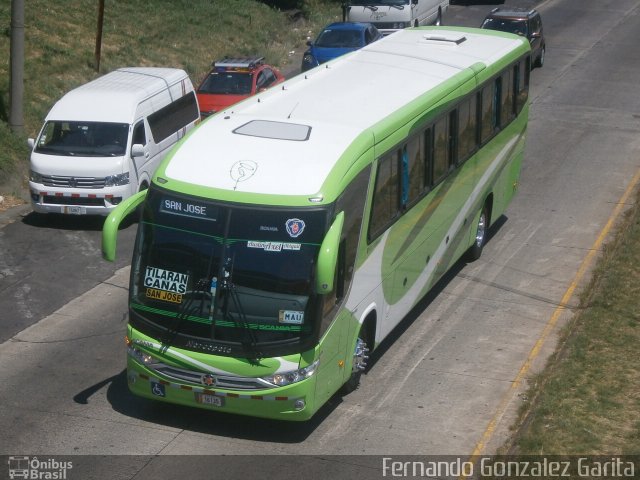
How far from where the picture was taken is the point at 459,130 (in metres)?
16.4

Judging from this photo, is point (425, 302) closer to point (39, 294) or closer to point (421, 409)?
point (421, 409)

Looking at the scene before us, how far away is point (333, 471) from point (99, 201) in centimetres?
1034

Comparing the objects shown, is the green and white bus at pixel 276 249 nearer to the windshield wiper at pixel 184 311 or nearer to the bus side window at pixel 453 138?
the windshield wiper at pixel 184 311

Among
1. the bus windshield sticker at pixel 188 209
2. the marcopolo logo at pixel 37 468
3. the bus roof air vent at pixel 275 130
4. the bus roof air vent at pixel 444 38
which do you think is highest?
the bus roof air vent at pixel 444 38

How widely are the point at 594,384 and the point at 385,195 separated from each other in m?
3.43

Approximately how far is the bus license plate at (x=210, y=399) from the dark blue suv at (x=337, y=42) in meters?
21.0

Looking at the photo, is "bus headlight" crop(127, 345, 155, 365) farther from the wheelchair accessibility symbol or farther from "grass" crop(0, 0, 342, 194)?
"grass" crop(0, 0, 342, 194)

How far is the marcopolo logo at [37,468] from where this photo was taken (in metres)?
11.2

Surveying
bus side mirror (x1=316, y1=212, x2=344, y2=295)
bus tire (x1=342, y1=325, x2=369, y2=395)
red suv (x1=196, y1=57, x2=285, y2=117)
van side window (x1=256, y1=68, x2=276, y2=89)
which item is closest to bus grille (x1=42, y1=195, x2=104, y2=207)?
red suv (x1=196, y1=57, x2=285, y2=117)

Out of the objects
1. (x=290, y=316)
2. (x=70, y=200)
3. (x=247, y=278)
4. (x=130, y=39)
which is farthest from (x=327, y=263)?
(x=130, y=39)

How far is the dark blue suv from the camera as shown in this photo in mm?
32031

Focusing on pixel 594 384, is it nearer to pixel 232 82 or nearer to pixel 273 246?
pixel 273 246

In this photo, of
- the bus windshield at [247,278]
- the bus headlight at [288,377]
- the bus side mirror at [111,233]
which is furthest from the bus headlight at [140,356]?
the bus headlight at [288,377]

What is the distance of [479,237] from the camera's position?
1839 centimetres
